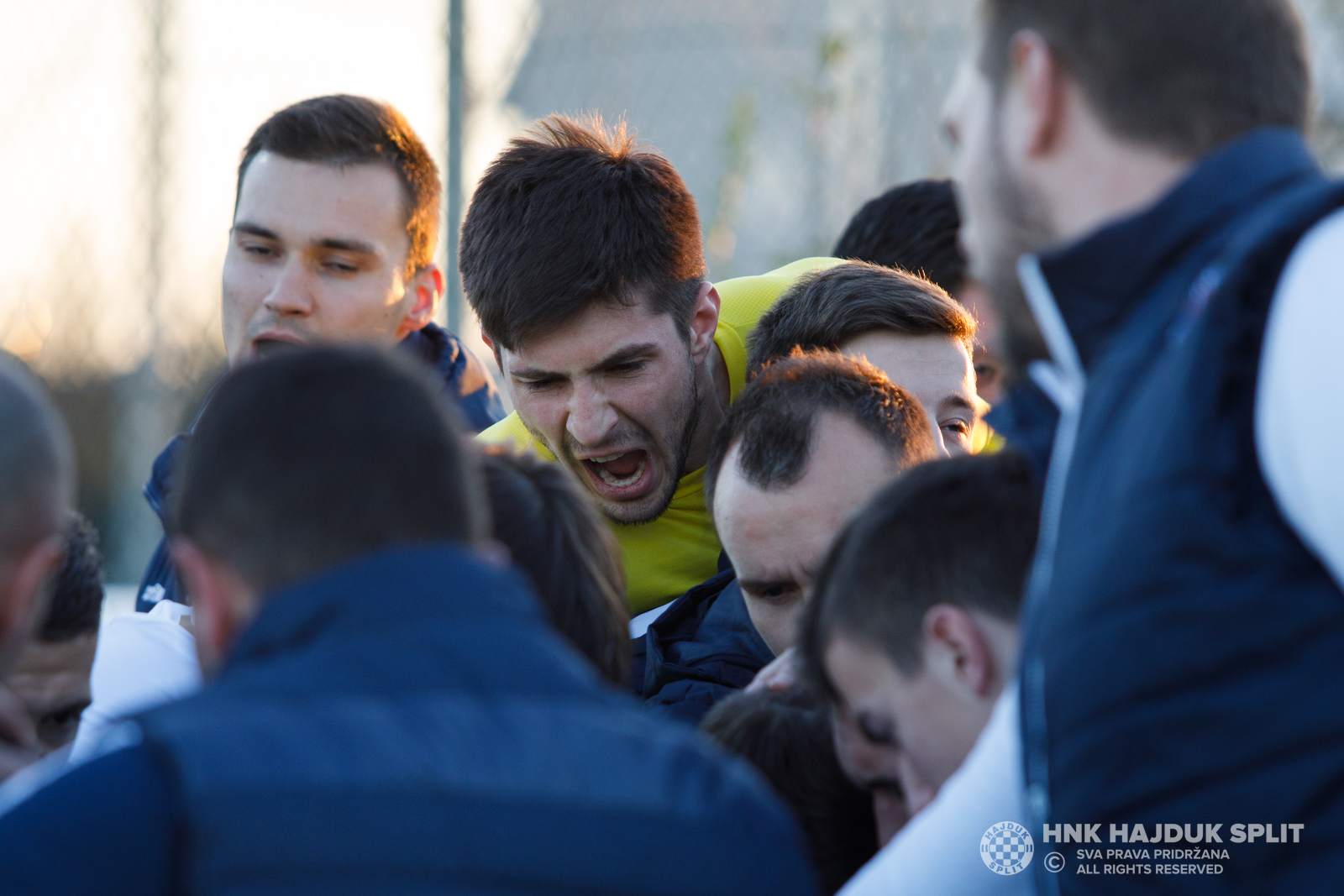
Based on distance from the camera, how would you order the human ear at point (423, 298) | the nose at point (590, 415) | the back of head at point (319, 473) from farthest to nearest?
1. the human ear at point (423, 298)
2. the nose at point (590, 415)
3. the back of head at point (319, 473)

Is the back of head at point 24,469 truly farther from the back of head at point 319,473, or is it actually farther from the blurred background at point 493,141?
the blurred background at point 493,141

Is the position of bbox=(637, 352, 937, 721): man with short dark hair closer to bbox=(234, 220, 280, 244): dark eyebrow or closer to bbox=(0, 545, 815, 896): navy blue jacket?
bbox=(0, 545, 815, 896): navy blue jacket

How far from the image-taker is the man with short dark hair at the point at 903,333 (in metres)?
2.88

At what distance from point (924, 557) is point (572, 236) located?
153cm

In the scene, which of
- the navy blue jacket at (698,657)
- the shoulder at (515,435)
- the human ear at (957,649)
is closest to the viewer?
the human ear at (957,649)

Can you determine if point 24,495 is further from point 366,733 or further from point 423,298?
point 423,298

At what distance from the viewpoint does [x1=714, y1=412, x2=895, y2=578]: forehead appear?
235 cm

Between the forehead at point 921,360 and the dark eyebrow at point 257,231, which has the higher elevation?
the dark eyebrow at point 257,231

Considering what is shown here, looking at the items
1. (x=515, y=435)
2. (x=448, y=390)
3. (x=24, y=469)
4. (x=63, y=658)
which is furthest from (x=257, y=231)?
(x=24, y=469)

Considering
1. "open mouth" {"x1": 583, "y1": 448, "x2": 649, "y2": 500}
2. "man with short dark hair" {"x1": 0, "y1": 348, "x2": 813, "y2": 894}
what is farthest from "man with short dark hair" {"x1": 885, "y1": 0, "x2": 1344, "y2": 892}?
"open mouth" {"x1": 583, "y1": 448, "x2": 649, "y2": 500}

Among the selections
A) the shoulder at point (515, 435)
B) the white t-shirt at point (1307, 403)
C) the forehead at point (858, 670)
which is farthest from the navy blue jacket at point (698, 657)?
the white t-shirt at point (1307, 403)

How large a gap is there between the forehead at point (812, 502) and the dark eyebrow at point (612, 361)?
654 millimetres

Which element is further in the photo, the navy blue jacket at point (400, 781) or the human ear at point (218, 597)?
the human ear at point (218, 597)

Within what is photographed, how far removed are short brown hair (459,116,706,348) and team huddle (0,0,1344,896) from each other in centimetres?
70
